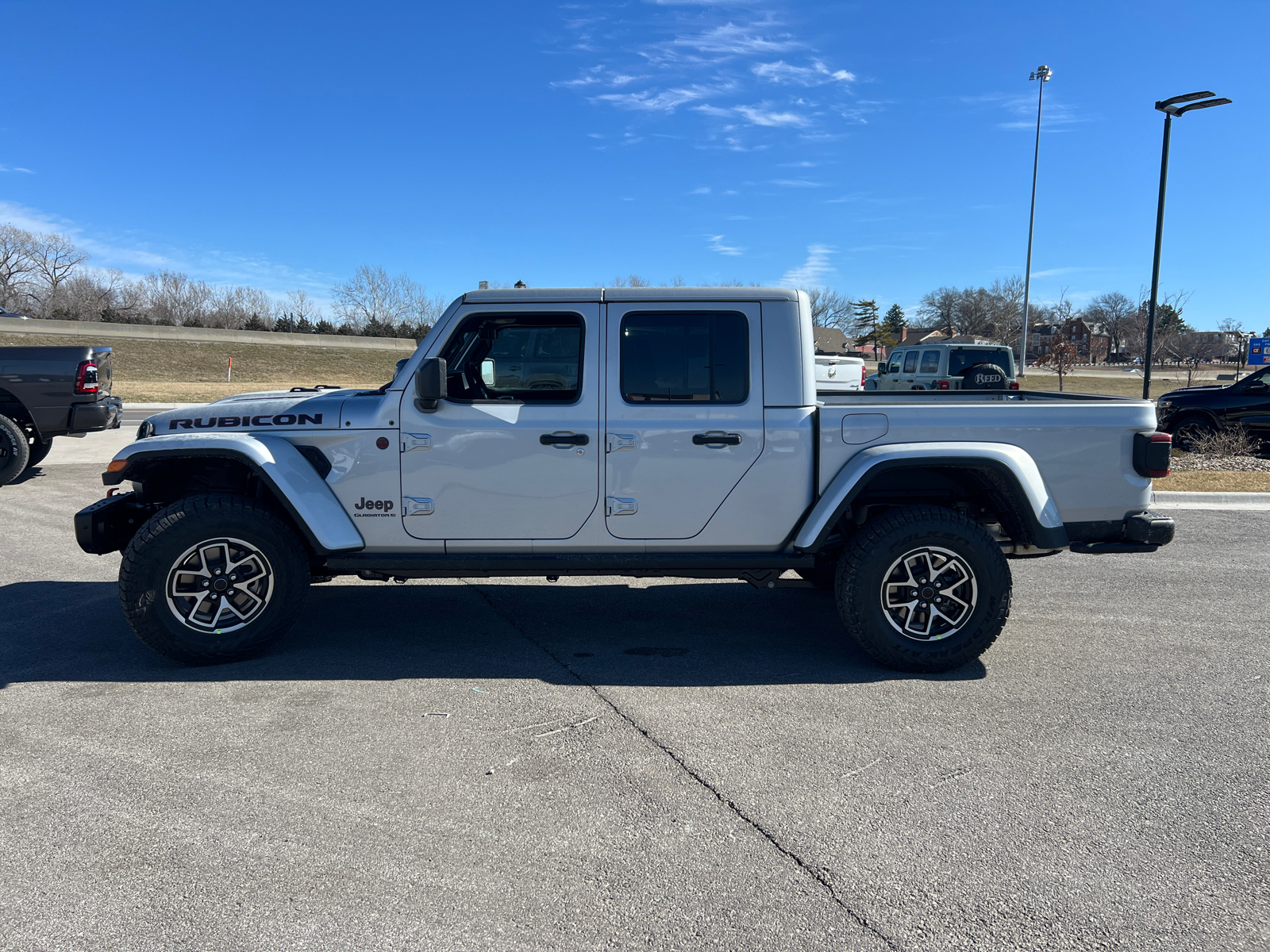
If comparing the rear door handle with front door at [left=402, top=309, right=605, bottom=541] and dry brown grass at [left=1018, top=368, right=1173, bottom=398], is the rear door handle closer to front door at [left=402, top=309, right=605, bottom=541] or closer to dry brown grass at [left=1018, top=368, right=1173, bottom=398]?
front door at [left=402, top=309, right=605, bottom=541]

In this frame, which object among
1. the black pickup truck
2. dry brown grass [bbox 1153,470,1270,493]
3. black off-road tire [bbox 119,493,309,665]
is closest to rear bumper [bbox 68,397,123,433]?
the black pickup truck

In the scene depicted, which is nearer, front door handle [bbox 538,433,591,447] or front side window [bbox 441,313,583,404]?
front door handle [bbox 538,433,591,447]

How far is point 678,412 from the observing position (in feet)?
15.8

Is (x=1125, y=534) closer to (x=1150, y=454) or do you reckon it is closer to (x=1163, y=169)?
(x=1150, y=454)

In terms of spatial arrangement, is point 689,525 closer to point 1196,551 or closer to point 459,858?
point 459,858

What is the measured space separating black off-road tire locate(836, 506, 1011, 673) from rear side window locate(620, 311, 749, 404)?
107 cm

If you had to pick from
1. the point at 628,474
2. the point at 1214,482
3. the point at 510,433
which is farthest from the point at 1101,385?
the point at 510,433

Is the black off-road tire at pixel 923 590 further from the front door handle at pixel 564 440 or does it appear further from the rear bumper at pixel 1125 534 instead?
the front door handle at pixel 564 440

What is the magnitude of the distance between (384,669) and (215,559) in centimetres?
107

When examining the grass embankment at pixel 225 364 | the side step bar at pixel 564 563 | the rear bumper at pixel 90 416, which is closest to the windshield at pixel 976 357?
the rear bumper at pixel 90 416

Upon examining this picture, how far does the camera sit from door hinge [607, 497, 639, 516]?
481 cm

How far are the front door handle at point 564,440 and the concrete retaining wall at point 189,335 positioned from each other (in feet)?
150

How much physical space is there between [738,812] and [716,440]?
6.79 feet

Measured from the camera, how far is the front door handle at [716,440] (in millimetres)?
4770
